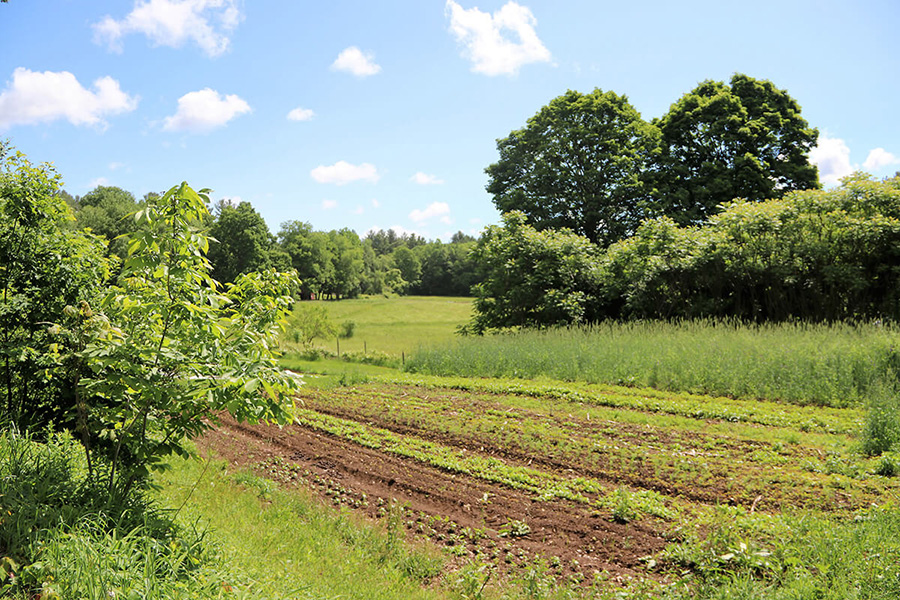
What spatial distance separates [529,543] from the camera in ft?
17.1

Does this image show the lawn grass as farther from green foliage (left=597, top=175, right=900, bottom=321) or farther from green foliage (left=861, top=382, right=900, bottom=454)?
green foliage (left=861, top=382, right=900, bottom=454)

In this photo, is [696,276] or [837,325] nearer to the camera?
[837,325]

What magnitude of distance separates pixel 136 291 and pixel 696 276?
17.7 metres

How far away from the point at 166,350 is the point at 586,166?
27720 millimetres

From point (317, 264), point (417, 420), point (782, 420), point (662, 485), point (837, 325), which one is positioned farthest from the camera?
point (317, 264)

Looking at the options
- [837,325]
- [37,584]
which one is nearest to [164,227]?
[37,584]

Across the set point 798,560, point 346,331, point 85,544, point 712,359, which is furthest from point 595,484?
point 346,331

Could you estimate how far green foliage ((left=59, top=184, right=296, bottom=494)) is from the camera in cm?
351

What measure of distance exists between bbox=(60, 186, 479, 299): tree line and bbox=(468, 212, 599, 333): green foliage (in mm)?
2410

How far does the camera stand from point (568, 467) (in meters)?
7.09

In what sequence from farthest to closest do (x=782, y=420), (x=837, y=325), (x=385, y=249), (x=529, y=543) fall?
(x=385, y=249), (x=837, y=325), (x=782, y=420), (x=529, y=543)

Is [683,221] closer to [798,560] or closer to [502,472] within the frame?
[502,472]

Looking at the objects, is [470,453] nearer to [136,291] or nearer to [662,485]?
[662,485]

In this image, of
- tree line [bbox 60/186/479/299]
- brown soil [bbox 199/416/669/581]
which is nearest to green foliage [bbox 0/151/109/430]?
brown soil [bbox 199/416/669/581]
